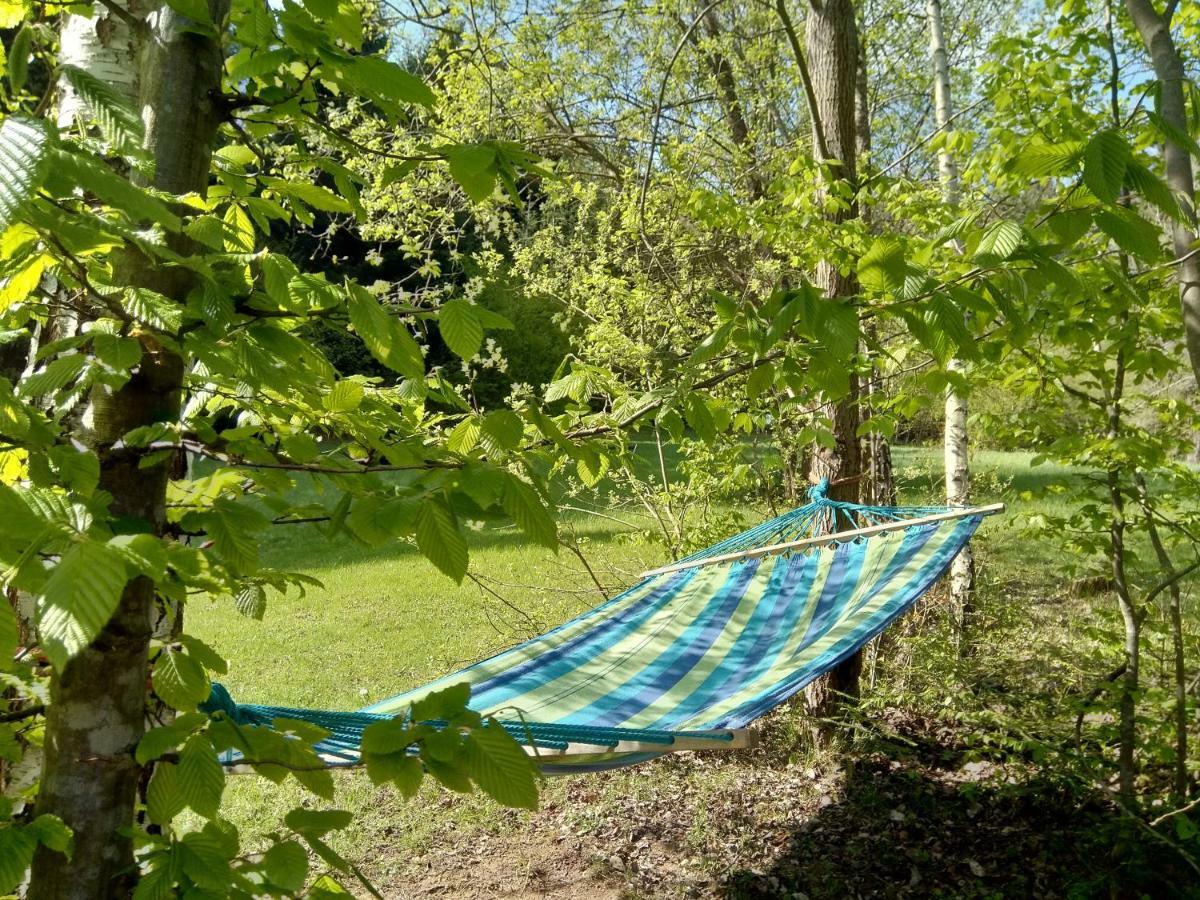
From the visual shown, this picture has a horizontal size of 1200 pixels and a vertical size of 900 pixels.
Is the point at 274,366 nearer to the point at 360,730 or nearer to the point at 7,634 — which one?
the point at 7,634

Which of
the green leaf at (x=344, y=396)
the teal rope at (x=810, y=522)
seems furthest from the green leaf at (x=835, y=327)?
the teal rope at (x=810, y=522)

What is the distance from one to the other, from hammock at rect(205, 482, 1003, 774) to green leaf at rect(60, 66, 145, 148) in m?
0.93

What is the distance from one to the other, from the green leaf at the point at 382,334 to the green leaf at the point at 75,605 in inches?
14.1

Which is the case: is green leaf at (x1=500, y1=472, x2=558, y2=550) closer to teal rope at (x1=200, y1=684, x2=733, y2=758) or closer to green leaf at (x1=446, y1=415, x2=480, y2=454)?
green leaf at (x1=446, y1=415, x2=480, y2=454)

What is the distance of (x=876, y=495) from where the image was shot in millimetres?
3943

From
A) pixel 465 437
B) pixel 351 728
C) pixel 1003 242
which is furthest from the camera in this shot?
pixel 351 728

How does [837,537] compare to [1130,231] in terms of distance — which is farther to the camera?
[837,537]

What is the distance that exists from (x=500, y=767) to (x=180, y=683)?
370mm

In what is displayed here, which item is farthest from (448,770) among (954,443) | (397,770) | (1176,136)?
(954,443)

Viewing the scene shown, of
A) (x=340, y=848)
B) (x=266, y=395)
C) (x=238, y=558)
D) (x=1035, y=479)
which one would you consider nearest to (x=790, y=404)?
(x=266, y=395)

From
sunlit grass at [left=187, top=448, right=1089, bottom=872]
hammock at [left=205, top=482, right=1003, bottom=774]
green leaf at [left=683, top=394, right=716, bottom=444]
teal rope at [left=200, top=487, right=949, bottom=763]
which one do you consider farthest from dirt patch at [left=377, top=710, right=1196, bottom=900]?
green leaf at [left=683, top=394, right=716, bottom=444]

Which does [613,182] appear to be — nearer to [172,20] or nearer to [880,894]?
[880,894]

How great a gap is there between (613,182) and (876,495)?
2.64 m

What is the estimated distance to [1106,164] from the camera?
0.82 meters
